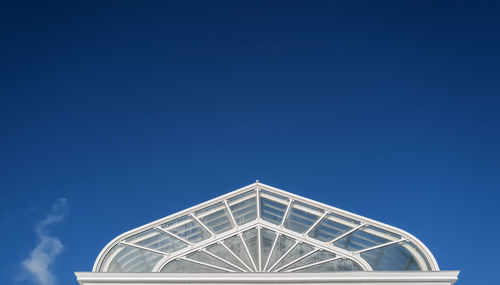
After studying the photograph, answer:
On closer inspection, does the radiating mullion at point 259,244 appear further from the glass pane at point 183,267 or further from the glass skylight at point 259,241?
the glass pane at point 183,267

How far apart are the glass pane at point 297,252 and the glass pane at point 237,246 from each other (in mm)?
1329

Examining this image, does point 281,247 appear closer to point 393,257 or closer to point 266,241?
point 266,241

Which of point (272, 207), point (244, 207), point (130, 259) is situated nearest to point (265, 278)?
point (272, 207)

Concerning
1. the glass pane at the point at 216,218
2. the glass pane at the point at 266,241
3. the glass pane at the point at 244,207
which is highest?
the glass pane at the point at 244,207

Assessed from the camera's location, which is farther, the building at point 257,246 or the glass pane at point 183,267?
the glass pane at point 183,267

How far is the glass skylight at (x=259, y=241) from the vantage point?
557 inches

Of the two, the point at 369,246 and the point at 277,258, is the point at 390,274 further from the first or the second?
the point at 277,258

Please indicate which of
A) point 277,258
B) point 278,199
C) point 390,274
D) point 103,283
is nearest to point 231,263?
point 277,258

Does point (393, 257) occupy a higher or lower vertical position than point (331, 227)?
lower

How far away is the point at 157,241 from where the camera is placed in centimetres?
1470

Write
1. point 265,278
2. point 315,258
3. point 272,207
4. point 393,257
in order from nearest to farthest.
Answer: point 265,278 < point 393,257 < point 315,258 < point 272,207

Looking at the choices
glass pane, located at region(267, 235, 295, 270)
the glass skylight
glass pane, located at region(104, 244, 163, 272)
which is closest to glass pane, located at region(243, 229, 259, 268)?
the glass skylight

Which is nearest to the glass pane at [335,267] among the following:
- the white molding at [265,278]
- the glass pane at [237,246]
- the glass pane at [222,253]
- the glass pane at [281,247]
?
the glass pane at [281,247]

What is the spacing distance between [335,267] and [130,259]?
7.44m
